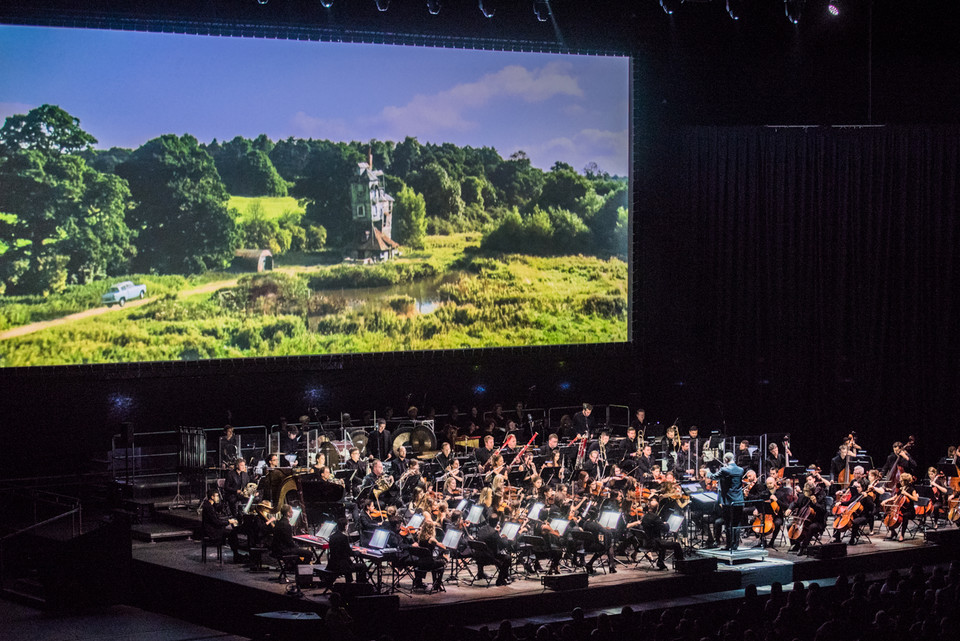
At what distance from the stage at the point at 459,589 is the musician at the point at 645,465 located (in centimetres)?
125

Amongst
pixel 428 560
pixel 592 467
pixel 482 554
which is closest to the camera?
pixel 428 560

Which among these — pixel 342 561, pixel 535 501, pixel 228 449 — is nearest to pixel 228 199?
pixel 228 449

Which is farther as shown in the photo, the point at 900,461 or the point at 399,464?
the point at 900,461

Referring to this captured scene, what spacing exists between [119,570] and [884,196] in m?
14.8

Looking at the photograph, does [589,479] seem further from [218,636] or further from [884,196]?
[884,196]

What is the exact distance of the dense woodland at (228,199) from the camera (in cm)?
1703

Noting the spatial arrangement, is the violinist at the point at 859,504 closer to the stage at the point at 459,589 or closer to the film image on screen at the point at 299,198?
the stage at the point at 459,589

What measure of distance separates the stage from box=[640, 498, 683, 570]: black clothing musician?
7.6 inches

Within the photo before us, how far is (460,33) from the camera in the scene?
1981 centimetres

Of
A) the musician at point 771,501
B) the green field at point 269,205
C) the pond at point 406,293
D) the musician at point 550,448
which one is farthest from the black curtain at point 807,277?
the green field at point 269,205

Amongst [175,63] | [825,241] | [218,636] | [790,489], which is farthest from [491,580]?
[825,241]

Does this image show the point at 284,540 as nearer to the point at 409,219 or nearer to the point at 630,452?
the point at 630,452

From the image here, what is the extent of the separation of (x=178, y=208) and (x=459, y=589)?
25.2ft

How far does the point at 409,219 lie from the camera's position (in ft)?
64.6
